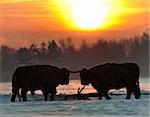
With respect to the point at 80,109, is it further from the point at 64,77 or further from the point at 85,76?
the point at 64,77

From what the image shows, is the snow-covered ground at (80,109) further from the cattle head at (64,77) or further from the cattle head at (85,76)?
the cattle head at (64,77)

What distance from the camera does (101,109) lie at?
18422 millimetres

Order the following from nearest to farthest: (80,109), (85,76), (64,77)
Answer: (80,109), (85,76), (64,77)

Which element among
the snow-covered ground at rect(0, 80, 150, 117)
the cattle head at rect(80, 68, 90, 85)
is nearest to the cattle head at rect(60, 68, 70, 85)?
the cattle head at rect(80, 68, 90, 85)

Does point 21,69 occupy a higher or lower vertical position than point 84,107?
higher

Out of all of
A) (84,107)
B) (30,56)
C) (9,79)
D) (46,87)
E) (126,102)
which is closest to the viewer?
(84,107)

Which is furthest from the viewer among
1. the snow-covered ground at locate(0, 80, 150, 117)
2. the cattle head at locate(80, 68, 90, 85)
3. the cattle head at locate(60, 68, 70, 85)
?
the cattle head at locate(60, 68, 70, 85)

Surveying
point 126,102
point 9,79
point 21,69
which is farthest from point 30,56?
point 126,102

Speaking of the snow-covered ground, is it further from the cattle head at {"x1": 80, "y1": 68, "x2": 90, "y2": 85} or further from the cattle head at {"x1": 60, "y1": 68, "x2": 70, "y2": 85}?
the cattle head at {"x1": 60, "y1": 68, "x2": 70, "y2": 85}

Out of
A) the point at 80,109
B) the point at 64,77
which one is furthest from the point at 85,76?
the point at 80,109

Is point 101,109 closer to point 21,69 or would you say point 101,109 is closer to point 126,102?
point 126,102

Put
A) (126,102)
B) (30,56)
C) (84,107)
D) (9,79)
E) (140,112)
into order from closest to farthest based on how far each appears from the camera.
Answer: (140,112) < (84,107) < (126,102) < (30,56) < (9,79)

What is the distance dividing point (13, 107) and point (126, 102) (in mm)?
3550

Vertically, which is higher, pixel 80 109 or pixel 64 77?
pixel 64 77
